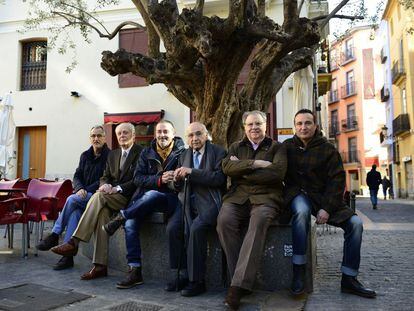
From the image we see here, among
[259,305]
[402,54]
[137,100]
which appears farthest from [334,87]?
[259,305]

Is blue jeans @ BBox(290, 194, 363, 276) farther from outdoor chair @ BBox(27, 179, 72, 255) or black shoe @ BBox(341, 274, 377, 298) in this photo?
outdoor chair @ BBox(27, 179, 72, 255)

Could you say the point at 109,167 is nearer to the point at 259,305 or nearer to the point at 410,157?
the point at 259,305

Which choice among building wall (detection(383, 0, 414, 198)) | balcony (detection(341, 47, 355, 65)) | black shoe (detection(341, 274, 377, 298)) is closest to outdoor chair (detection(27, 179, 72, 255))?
black shoe (detection(341, 274, 377, 298))

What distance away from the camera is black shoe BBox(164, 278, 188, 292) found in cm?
468

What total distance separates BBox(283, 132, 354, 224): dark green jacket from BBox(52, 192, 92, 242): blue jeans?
2.80m

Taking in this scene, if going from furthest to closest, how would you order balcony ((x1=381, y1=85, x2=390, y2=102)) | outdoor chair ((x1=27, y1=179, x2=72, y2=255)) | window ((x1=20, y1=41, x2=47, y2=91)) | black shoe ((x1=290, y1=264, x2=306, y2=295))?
balcony ((x1=381, y1=85, x2=390, y2=102)), window ((x1=20, y1=41, x2=47, y2=91)), outdoor chair ((x1=27, y1=179, x2=72, y2=255)), black shoe ((x1=290, y1=264, x2=306, y2=295))

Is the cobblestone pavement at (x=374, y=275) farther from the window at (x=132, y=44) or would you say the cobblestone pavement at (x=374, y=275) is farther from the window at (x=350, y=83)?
the window at (x=350, y=83)

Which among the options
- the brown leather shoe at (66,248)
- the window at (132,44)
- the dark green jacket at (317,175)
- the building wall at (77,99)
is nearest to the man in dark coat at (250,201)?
the dark green jacket at (317,175)

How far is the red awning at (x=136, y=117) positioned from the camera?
15578 mm

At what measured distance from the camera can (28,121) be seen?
55.5 feet

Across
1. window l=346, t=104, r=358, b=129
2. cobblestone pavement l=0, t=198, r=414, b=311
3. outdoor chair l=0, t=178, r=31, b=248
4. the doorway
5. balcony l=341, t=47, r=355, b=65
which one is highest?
balcony l=341, t=47, r=355, b=65

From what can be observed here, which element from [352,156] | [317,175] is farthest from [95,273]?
[352,156]

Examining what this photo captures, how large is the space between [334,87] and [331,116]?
12.2 ft

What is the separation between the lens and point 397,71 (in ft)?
109
